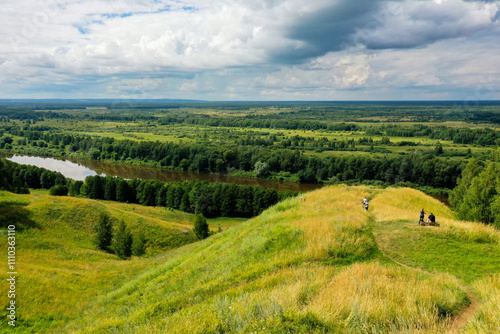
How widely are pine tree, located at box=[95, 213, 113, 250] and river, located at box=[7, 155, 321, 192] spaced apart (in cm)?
5786

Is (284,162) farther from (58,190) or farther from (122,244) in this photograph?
(122,244)

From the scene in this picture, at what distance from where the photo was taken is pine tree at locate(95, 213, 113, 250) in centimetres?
3481

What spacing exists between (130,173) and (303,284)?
107m

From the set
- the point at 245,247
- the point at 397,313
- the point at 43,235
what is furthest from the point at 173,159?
the point at 397,313

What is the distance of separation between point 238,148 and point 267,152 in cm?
1475

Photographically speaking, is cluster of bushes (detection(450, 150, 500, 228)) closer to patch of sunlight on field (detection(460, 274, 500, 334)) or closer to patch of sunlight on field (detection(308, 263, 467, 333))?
patch of sunlight on field (detection(460, 274, 500, 334))

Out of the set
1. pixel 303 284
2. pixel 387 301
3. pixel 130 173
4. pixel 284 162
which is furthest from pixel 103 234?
pixel 130 173

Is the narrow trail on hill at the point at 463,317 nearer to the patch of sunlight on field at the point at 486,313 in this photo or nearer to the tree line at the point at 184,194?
the patch of sunlight on field at the point at 486,313

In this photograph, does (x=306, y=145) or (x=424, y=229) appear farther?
(x=306, y=145)

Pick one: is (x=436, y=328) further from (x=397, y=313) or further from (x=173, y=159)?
(x=173, y=159)

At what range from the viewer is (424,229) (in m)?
14.9

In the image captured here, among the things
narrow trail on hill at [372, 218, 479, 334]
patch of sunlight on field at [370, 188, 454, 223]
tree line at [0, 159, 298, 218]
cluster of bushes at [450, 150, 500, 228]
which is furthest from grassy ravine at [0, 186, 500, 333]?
tree line at [0, 159, 298, 218]

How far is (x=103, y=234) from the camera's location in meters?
35.2

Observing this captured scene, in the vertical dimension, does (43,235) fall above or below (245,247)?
below
